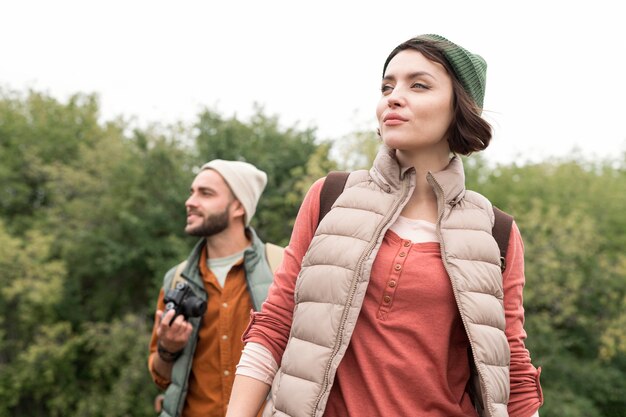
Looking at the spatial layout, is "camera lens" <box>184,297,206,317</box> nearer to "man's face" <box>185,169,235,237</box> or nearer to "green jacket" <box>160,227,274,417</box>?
"green jacket" <box>160,227,274,417</box>

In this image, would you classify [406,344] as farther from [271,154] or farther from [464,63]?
[271,154]

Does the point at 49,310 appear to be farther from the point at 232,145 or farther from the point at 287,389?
the point at 287,389

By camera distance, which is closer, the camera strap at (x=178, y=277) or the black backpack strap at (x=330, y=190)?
the black backpack strap at (x=330, y=190)

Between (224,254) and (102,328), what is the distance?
66.9 feet

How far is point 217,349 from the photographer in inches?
145

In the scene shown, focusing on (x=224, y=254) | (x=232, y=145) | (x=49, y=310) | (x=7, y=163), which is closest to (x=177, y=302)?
(x=224, y=254)

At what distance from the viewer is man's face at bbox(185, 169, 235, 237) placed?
13.6ft

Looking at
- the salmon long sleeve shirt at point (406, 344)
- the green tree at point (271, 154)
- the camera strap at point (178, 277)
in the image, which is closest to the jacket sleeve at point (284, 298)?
the salmon long sleeve shirt at point (406, 344)

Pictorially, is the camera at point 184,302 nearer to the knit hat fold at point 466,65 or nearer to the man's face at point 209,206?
the man's face at point 209,206

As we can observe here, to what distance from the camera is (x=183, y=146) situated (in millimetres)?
25062

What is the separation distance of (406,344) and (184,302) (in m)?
2.19

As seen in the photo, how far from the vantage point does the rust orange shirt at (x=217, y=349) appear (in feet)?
11.8

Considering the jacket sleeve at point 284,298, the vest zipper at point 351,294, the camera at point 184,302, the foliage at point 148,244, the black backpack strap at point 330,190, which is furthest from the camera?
the foliage at point 148,244

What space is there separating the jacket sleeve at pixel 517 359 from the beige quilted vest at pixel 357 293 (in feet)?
0.21
